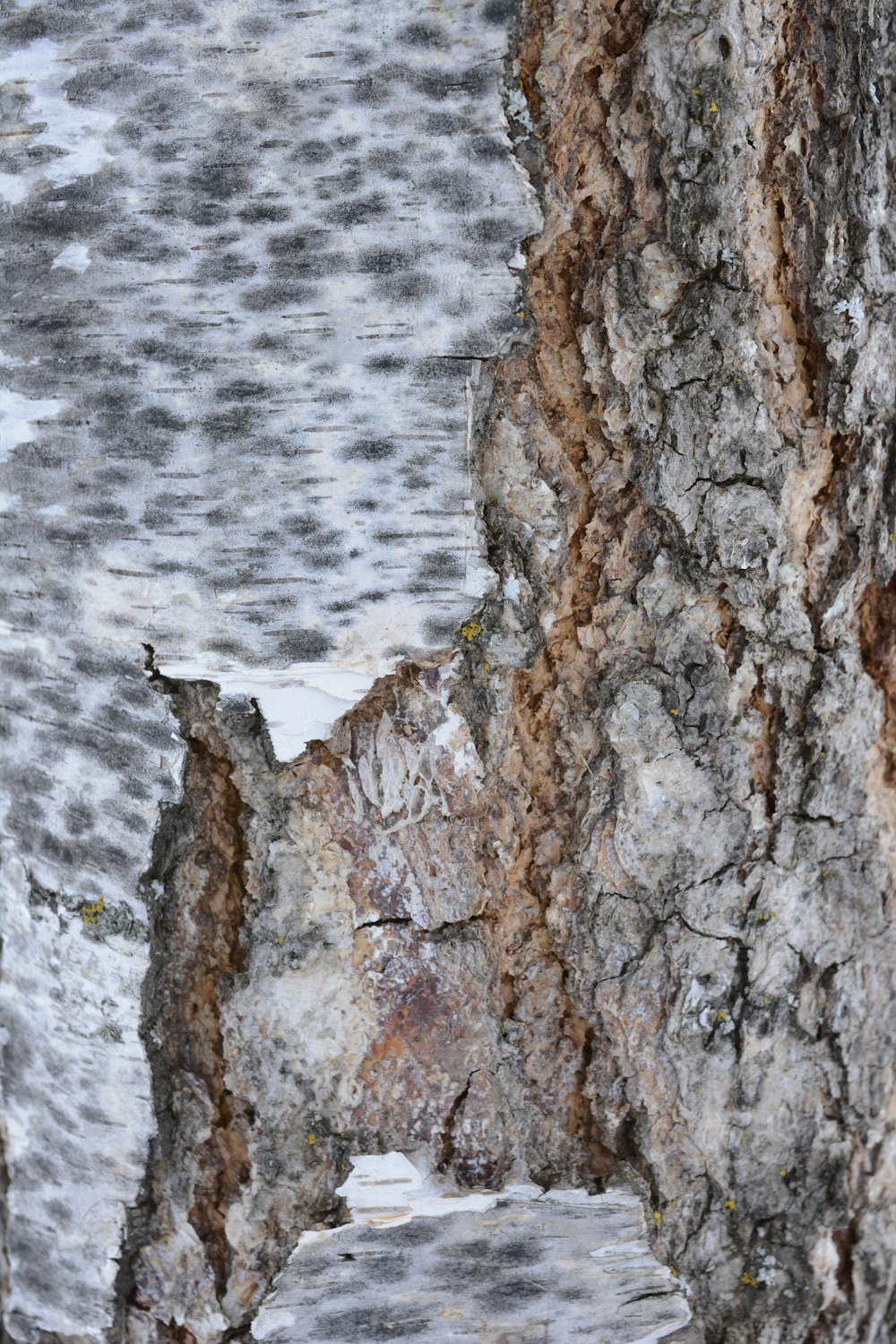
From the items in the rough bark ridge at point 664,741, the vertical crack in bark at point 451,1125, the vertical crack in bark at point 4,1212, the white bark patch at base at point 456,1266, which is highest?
the rough bark ridge at point 664,741

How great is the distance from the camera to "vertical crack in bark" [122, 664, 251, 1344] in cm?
111

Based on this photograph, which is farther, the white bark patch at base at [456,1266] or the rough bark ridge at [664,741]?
the white bark patch at base at [456,1266]

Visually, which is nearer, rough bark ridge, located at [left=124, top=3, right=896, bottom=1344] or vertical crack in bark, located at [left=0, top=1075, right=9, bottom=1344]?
rough bark ridge, located at [left=124, top=3, right=896, bottom=1344]

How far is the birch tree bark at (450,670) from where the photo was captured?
95 cm

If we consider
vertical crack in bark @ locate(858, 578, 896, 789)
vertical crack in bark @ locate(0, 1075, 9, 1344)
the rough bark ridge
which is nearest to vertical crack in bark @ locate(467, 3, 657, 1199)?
the rough bark ridge

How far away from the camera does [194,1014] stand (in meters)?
1.17

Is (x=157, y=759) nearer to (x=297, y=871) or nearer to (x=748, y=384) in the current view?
(x=297, y=871)

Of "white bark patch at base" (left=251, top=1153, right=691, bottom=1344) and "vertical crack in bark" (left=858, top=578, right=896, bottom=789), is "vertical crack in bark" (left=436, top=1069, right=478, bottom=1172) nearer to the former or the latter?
"white bark patch at base" (left=251, top=1153, right=691, bottom=1344)

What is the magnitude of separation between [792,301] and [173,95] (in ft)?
2.00

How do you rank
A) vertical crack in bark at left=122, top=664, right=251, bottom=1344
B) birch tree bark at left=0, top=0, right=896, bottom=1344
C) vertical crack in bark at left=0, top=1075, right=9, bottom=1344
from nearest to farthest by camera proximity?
birch tree bark at left=0, top=0, right=896, bottom=1344
vertical crack in bark at left=122, top=664, right=251, bottom=1344
vertical crack in bark at left=0, top=1075, right=9, bottom=1344

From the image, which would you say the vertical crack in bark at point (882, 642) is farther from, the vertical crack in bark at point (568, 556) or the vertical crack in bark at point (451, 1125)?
the vertical crack in bark at point (451, 1125)

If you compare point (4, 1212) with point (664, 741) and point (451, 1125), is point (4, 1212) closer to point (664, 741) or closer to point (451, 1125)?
point (451, 1125)

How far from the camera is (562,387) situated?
1033mm

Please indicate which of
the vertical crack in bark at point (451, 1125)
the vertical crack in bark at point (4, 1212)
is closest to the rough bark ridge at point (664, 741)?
A: the vertical crack in bark at point (451, 1125)
